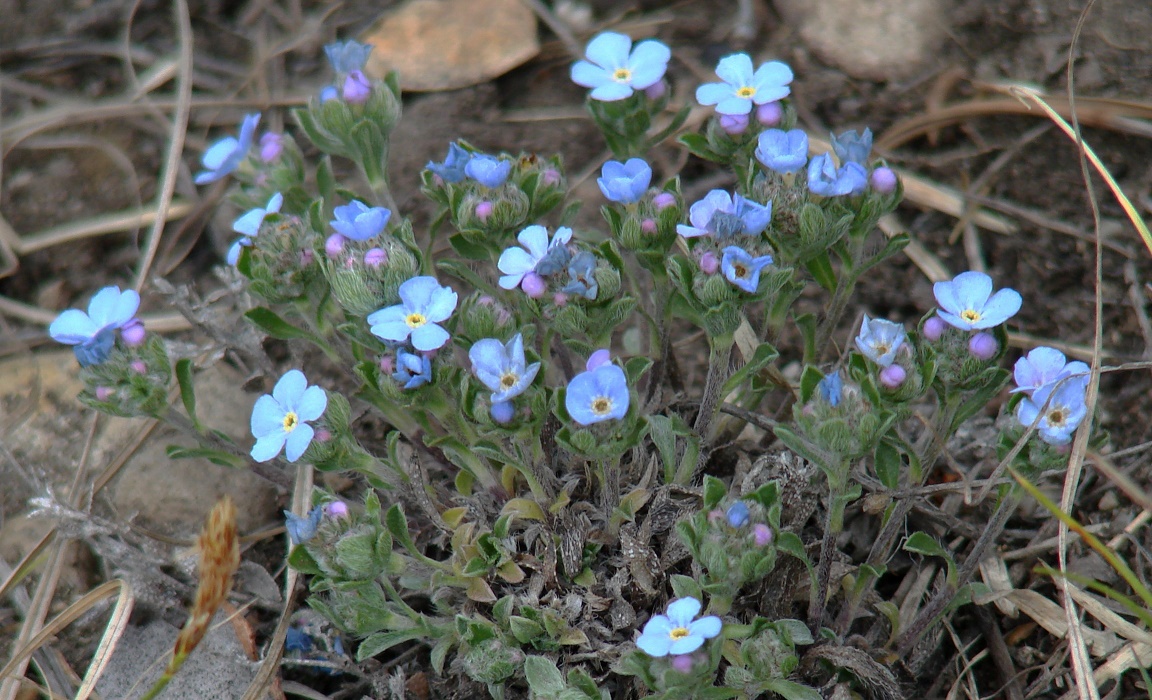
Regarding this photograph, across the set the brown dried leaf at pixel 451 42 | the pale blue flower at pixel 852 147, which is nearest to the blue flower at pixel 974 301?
the pale blue flower at pixel 852 147

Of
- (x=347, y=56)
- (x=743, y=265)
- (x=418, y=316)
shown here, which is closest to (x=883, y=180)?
(x=743, y=265)

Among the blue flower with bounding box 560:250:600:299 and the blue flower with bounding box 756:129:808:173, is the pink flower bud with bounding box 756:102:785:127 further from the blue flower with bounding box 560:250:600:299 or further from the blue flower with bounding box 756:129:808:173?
the blue flower with bounding box 560:250:600:299

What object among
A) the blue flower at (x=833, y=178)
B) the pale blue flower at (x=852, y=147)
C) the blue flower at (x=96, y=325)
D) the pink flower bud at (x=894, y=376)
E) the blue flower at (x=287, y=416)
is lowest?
the blue flower at (x=287, y=416)

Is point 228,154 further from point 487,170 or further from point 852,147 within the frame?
point 852,147

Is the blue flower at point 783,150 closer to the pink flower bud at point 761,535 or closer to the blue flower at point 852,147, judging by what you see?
the blue flower at point 852,147

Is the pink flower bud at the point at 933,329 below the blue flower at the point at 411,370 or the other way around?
the other way around
